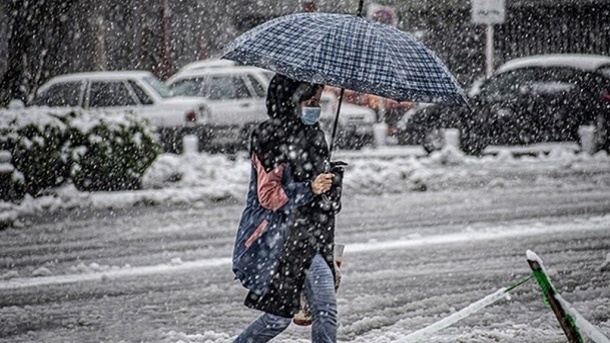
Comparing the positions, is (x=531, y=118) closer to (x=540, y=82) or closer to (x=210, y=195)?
(x=540, y=82)

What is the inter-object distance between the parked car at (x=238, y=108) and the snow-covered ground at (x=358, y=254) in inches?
71.4

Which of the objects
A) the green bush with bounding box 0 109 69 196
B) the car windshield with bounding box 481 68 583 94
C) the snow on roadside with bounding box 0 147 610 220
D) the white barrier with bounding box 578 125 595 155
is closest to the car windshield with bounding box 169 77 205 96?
the snow on roadside with bounding box 0 147 610 220

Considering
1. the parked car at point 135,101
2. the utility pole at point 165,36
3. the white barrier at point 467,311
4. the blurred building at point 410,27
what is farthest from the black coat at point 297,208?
the blurred building at point 410,27

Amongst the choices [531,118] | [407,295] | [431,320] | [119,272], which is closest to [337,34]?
[431,320]

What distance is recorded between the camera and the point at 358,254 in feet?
28.7

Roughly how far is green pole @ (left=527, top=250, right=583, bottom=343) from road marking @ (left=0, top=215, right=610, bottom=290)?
4.62m

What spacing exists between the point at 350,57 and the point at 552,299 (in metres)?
1.35

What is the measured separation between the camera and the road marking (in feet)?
26.0

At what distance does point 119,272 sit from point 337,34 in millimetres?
4400

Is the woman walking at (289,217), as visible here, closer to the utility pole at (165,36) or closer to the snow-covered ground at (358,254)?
the snow-covered ground at (358,254)

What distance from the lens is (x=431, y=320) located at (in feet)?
20.8

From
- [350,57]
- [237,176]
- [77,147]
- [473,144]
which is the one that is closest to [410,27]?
[473,144]

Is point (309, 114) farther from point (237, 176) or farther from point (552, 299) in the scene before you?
point (237, 176)

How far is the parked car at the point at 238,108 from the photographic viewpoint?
16.7 m
